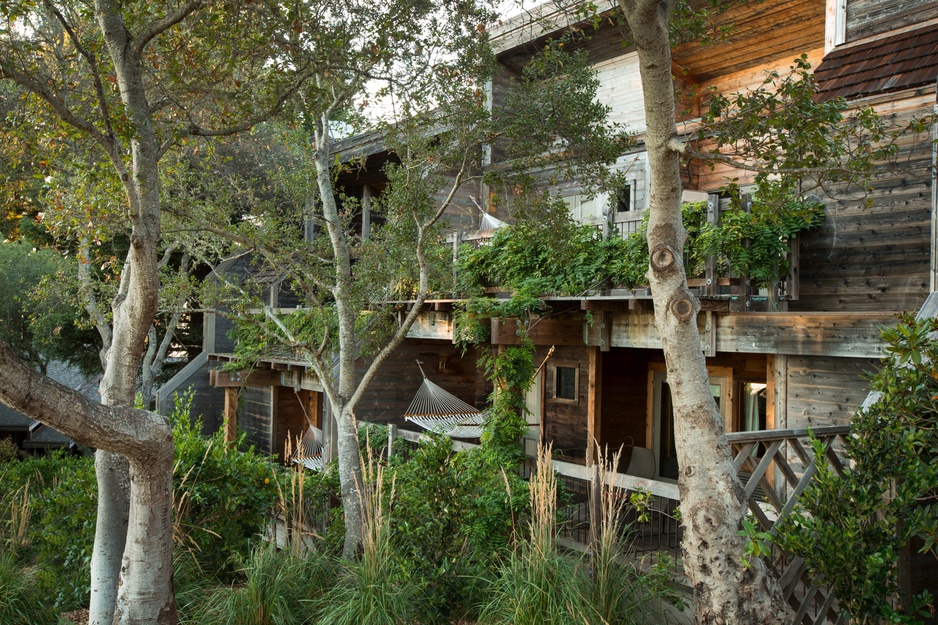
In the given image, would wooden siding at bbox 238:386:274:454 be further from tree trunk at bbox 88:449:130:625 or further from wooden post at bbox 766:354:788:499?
wooden post at bbox 766:354:788:499

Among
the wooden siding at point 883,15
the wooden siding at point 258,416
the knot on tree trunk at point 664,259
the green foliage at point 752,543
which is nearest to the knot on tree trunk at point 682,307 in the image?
the knot on tree trunk at point 664,259

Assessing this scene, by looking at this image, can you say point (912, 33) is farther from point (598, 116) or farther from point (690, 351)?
point (690, 351)

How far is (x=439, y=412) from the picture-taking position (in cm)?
1058

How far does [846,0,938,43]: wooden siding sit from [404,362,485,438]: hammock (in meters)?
6.40

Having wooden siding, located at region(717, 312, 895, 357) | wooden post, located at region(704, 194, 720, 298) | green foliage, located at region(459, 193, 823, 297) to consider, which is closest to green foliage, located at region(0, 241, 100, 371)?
green foliage, located at region(459, 193, 823, 297)

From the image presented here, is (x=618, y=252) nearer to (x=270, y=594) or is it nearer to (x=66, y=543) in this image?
(x=270, y=594)

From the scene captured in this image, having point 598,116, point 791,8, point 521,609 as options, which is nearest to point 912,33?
point 791,8

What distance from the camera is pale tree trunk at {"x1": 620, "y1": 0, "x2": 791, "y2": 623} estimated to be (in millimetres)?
3727

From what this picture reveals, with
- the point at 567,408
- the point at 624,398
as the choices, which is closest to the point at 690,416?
the point at 624,398

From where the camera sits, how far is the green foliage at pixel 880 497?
3.63 meters

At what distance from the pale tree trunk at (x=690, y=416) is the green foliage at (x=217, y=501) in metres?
3.61

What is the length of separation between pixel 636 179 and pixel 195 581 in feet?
26.2

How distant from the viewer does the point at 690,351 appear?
3955 millimetres

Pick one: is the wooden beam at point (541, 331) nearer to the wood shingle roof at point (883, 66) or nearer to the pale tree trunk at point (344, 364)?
the pale tree trunk at point (344, 364)
